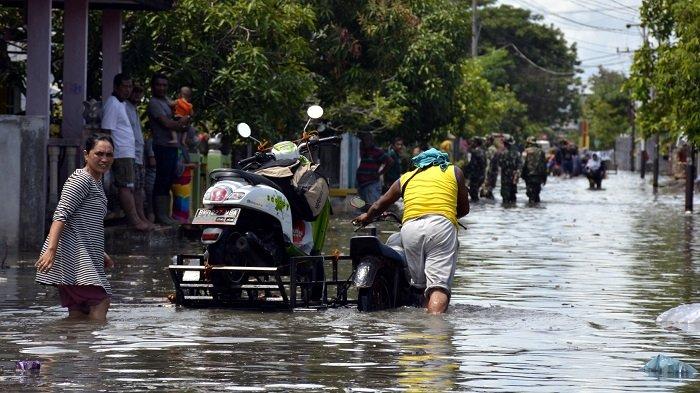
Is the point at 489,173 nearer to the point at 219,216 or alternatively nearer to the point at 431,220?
the point at 431,220

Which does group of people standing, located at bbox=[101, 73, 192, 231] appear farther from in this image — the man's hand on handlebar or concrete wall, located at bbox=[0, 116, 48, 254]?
the man's hand on handlebar

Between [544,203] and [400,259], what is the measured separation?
97.8ft

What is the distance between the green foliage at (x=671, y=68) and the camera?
31.5 m

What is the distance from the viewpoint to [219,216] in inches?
523

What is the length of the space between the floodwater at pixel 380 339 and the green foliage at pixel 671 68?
12800mm

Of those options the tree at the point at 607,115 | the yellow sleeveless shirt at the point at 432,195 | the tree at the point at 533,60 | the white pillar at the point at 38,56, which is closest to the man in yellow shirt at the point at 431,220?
the yellow sleeveless shirt at the point at 432,195

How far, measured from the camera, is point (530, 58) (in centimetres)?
10900

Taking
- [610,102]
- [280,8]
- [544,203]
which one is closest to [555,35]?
[610,102]

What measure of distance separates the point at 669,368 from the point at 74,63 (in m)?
12.4

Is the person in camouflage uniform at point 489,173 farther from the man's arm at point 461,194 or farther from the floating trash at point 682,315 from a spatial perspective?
the floating trash at point 682,315

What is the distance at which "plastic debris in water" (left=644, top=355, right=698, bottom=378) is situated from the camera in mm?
9883

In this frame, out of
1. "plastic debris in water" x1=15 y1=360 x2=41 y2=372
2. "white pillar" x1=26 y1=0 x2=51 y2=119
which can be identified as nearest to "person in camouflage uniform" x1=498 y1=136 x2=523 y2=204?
"white pillar" x1=26 y1=0 x2=51 y2=119

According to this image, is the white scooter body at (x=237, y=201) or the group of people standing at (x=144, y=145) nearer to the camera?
the white scooter body at (x=237, y=201)

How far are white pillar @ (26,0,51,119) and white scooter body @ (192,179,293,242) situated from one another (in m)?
6.72
